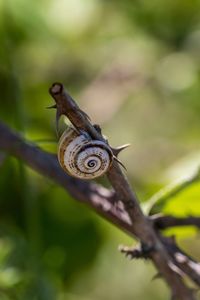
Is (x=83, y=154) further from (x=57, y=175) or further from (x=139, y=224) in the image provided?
(x=57, y=175)

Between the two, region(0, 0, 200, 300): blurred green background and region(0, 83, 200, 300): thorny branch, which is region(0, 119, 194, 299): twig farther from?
region(0, 0, 200, 300): blurred green background

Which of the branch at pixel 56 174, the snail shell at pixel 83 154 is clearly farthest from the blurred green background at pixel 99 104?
the snail shell at pixel 83 154

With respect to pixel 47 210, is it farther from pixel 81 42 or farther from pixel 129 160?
pixel 81 42

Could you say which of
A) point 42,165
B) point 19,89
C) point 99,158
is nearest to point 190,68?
point 19,89

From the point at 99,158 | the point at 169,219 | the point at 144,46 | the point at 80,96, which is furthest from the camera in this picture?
the point at 144,46

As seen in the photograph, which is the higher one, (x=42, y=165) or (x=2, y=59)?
(x=42, y=165)

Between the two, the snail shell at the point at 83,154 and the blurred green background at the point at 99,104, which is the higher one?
the snail shell at the point at 83,154

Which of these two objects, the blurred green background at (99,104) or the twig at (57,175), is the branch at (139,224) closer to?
the twig at (57,175)
